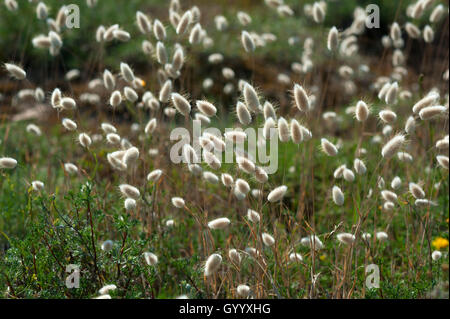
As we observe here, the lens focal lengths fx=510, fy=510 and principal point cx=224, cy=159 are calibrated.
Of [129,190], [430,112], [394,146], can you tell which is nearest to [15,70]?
[129,190]

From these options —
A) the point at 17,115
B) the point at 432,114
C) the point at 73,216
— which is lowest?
the point at 73,216

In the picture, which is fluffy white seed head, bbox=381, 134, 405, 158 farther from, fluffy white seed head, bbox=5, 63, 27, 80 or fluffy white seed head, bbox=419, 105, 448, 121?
fluffy white seed head, bbox=5, 63, 27, 80

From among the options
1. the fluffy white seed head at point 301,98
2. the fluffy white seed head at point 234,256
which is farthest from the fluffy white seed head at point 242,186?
the fluffy white seed head at point 301,98

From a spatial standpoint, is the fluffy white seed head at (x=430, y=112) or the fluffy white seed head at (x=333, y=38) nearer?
the fluffy white seed head at (x=430, y=112)

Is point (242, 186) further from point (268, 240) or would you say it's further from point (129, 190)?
point (129, 190)

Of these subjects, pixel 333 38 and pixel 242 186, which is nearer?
pixel 242 186

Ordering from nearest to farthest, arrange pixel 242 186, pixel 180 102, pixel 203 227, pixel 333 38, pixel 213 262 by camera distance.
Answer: pixel 213 262, pixel 242 186, pixel 180 102, pixel 203 227, pixel 333 38

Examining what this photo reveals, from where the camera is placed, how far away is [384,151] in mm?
1968

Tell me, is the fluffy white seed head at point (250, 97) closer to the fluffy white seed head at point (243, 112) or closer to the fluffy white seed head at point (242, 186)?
the fluffy white seed head at point (243, 112)

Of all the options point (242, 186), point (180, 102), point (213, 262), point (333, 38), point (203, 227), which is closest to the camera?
point (213, 262)

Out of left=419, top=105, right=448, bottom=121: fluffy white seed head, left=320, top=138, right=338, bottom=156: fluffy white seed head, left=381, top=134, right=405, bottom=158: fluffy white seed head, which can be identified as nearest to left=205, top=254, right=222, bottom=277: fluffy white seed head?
left=320, top=138, right=338, bottom=156: fluffy white seed head
